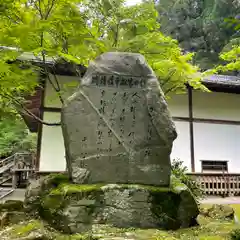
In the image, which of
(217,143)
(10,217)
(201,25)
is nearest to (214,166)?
(217,143)

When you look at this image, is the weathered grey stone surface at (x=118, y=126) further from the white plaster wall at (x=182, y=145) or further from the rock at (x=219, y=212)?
the white plaster wall at (x=182, y=145)

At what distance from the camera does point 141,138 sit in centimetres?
505

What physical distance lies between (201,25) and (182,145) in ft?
54.3

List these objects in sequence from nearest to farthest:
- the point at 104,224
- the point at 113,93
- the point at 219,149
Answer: the point at 104,224 → the point at 113,93 → the point at 219,149

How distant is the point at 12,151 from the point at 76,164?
64.7ft

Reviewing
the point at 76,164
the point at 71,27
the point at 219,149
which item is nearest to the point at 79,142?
the point at 76,164

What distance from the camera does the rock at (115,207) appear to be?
4.43 metres

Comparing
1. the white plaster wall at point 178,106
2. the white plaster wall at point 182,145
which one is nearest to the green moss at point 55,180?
the white plaster wall at point 182,145

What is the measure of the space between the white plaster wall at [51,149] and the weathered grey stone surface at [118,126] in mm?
6830

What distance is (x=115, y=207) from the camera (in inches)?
179

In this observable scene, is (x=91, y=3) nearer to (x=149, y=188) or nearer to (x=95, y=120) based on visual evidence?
(x=95, y=120)

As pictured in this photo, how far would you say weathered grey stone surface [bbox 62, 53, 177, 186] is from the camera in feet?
16.1

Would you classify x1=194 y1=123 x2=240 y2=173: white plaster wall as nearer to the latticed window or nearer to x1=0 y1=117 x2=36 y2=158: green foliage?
the latticed window

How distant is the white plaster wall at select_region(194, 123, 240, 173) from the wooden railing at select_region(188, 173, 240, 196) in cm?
77
